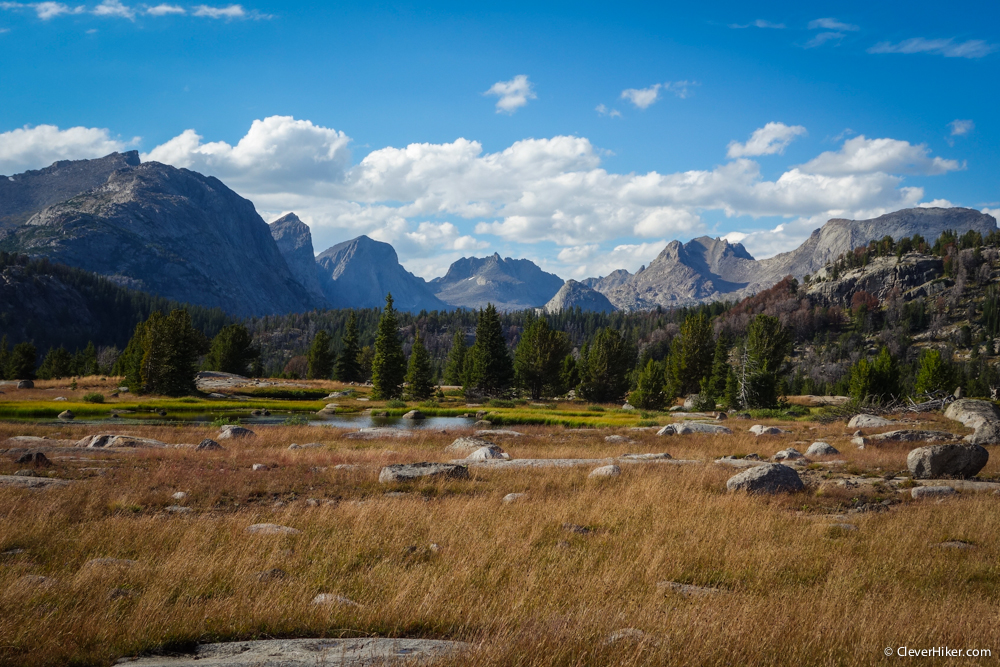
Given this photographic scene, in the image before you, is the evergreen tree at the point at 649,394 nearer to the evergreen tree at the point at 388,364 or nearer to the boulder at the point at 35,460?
the evergreen tree at the point at 388,364

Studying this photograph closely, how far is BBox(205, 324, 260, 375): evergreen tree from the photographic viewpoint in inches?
3947

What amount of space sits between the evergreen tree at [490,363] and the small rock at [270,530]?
65646 millimetres

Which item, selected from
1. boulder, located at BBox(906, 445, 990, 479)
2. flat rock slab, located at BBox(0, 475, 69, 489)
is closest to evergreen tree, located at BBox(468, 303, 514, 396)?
boulder, located at BBox(906, 445, 990, 479)

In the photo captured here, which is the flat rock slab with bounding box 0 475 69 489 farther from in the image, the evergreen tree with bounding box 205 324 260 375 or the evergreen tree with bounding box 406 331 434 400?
the evergreen tree with bounding box 205 324 260 375

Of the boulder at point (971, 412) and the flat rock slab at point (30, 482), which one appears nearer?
the flat rock slab at point (30, 482)

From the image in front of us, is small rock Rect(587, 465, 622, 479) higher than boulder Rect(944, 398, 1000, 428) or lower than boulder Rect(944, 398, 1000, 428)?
higher

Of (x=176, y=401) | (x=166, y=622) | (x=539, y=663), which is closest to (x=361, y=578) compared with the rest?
(x=166, y=622)

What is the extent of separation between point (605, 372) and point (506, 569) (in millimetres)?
71247

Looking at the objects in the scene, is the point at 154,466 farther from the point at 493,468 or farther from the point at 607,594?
the point at 607,594

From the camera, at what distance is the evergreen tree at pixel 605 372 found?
254 feet

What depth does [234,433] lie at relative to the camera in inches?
1134

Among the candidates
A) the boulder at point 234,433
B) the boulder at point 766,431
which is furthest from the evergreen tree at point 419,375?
the boulder at point 766,431

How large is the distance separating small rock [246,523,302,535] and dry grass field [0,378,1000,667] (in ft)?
0.61

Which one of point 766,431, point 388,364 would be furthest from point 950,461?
point 388,364
